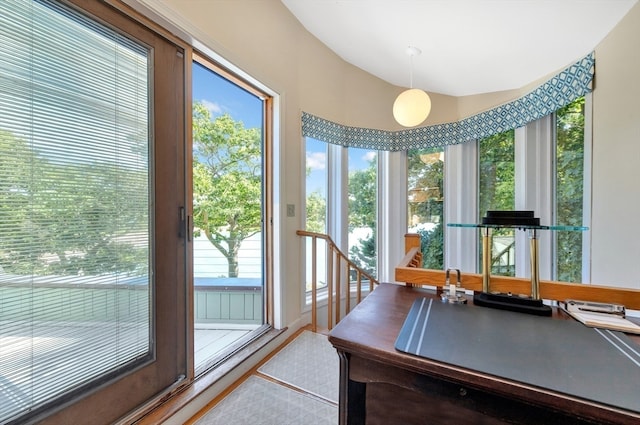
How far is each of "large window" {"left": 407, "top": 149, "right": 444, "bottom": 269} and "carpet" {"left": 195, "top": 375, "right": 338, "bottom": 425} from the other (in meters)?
2.40

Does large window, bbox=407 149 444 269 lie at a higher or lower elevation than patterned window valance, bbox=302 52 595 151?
lower

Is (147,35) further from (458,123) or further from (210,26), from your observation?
(458,123)

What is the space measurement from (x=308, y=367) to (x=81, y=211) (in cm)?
159

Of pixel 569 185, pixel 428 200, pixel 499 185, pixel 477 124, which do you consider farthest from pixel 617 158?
pixel 428 200

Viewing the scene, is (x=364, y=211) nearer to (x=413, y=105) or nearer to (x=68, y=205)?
(x=413, y=105)

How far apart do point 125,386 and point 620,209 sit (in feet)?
9.69

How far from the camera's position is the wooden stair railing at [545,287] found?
90cm

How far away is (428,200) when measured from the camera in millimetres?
3369

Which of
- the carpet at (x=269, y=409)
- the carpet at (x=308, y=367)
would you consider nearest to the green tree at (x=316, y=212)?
the carpet at (x=308, y=367)

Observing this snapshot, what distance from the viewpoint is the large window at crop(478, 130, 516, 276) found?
2.73 metres

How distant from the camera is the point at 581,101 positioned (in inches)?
84.6

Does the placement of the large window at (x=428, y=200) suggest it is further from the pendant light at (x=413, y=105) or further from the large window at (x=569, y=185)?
the large window at (x=569, y=185)

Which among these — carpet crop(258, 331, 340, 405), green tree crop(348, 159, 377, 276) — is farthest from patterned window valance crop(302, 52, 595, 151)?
carpet crop(258, 331, 340, 405)

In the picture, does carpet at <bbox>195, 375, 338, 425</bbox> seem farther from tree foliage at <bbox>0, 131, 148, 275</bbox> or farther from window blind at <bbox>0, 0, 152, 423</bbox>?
tree foliage at <bbox>0, 131, 148, 275</bbox>
